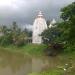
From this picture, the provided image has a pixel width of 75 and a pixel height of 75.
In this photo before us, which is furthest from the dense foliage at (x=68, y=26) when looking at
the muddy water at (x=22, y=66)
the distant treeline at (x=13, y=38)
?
the distant treeline at (x=13, y=38)

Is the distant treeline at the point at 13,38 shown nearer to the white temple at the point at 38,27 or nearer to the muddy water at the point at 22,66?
the white temple at the point at 38,27

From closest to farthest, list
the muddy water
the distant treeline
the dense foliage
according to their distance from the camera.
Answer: the dense foliage < the muddy water < the distant treeline

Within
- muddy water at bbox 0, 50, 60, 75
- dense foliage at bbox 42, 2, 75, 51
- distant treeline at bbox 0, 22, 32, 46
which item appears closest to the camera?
dense foliage at bbox 42, 2, 75, 51

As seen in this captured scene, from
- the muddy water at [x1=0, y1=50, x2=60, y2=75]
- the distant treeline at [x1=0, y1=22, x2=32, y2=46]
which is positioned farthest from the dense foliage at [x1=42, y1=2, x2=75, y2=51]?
the distant treeline at [x1=0, y1=22, x2=32, y2=46]

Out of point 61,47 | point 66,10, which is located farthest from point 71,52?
point 66,10

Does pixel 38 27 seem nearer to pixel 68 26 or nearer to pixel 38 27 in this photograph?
pixel 38 27

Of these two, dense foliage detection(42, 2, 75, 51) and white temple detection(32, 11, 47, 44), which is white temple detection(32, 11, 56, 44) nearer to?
white temple detection(32, 11, 47, 44)

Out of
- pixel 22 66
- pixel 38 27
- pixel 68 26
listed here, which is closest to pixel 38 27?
pixel 38 27

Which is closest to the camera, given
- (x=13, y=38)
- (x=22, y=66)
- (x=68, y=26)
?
(x=68, y=26)

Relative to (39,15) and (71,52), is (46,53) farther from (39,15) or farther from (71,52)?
(39,15)

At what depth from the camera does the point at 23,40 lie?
72188mm

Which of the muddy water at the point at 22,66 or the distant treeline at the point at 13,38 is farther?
the distant treeline at the point at 13,38

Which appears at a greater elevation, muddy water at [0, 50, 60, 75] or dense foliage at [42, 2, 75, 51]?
dense foliage at [42, 2, 75, 51]

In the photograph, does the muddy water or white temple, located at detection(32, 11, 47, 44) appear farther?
white temple, located at detection(32, 11, 47, 44)
